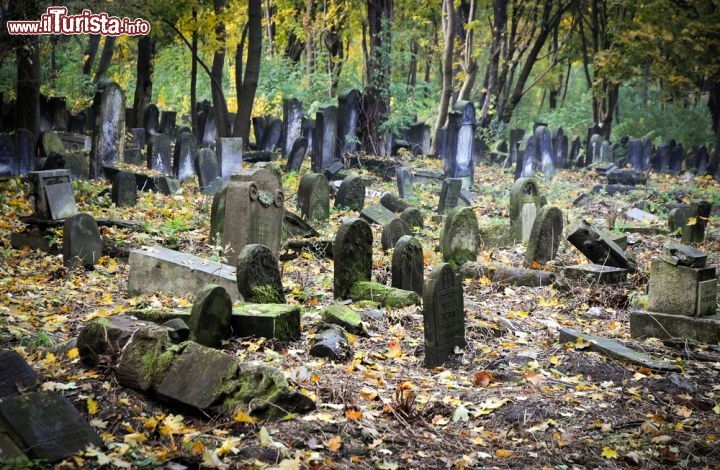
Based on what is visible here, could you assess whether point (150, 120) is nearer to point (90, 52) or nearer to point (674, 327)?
point (90, 52)

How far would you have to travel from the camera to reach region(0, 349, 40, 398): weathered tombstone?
4855 mm

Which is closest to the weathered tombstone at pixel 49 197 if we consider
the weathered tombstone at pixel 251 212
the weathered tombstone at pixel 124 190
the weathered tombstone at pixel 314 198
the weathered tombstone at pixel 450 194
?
the weathered tombstone at pixel 124 190

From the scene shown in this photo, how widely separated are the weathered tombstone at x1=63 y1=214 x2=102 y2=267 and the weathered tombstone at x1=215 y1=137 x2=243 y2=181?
5552 mm

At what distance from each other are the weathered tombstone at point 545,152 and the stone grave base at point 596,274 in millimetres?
11788

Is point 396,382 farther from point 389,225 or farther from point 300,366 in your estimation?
point 389,225

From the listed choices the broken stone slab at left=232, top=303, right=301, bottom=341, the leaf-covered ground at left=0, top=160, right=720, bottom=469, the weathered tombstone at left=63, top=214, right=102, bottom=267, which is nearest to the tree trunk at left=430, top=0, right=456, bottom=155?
the leaf-covered ground at left=0, top=160, right=720, bottom=469

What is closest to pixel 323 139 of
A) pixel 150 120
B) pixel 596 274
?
pixel 150 120

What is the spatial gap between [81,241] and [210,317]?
4.05 metres

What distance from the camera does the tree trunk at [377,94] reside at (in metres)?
21.0

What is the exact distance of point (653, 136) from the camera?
30234 millimetres

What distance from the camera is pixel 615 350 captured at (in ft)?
22.8

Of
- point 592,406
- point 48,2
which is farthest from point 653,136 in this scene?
point 592,406

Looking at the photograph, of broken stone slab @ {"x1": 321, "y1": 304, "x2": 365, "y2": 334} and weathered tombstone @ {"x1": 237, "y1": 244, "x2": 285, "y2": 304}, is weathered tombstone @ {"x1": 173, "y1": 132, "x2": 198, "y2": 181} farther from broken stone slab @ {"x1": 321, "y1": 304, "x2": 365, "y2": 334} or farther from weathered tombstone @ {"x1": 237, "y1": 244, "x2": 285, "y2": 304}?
broken stone slab @ {"x1": 321, "y1": 304, "x2": 365, "y2": 334}

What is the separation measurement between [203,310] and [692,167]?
899 inches
